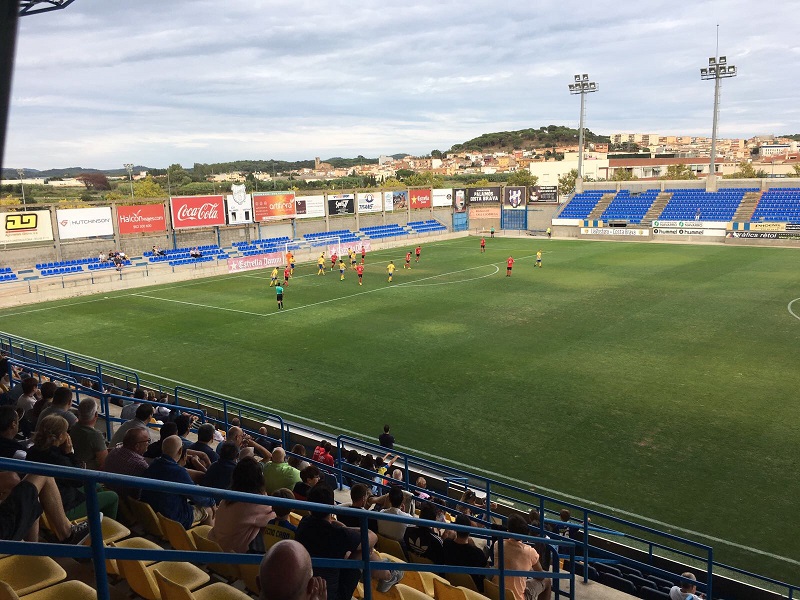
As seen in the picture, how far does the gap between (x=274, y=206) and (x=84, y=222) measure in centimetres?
→ 1531

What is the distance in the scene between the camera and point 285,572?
276 centimetres

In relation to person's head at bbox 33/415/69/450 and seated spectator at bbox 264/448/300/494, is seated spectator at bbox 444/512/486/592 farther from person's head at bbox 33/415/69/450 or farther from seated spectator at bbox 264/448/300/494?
person's head at bbox 33/415/69/450

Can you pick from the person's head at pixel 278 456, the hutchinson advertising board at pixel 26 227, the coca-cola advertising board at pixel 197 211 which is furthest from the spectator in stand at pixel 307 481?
the coca-cola advertising board at pixel 197 211

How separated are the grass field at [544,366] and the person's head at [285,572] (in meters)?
9.90

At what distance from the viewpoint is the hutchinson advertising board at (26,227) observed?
127ft

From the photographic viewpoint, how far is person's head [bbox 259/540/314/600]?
2760mm

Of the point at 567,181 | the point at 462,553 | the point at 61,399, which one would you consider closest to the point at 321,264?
the point at 61,399

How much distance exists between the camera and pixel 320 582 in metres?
3.42

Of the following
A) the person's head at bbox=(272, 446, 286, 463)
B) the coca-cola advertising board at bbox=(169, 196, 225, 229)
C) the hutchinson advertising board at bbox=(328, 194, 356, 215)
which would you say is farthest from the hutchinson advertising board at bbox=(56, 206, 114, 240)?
the person's head at bbox=(272, 446, 286, 463)

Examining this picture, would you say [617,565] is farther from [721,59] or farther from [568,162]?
[568,162]

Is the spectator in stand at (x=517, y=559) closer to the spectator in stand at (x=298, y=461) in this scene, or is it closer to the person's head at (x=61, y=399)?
the spectator in stand at (x=298, y=461)

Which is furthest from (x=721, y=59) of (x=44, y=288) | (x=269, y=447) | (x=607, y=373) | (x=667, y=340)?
(x=269, y=447)

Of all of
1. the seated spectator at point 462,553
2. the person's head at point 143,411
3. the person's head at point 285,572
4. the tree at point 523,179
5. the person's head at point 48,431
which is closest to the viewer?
the person's head at point 285,572

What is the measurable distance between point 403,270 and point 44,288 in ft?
69.6
